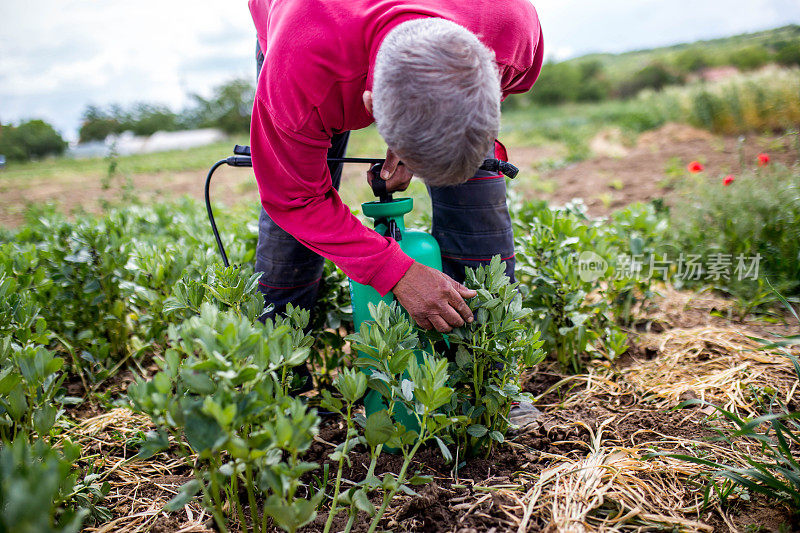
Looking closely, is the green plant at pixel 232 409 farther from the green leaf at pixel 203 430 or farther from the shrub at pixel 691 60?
the shrub at pixel 691 60

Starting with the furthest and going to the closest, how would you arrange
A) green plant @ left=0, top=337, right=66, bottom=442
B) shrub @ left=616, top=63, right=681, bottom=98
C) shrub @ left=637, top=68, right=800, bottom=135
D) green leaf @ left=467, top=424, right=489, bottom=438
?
shrub @ left=616, top=63, right=681, bottom=98
shrub @ left=637, top=68, right=800, bottom=135
green leaf @ left=467, top=424, right=489, bottom=438
green plant @ left=0, top=337, right=66, bottom=442

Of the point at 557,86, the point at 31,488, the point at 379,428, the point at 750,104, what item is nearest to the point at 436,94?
the point at 379,428

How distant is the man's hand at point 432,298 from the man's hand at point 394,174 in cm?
30

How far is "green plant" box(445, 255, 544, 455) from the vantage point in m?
1.35

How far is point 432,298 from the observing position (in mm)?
1369

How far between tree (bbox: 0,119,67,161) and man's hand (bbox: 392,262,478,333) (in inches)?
781

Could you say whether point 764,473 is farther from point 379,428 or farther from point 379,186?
point 379,186

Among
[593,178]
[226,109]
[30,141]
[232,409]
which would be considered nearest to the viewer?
[232,409]

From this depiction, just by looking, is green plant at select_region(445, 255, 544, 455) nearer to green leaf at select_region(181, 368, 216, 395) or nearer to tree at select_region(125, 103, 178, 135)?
green leaf at select_region(181, 368, 216, 395)

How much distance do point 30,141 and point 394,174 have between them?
22.2 m

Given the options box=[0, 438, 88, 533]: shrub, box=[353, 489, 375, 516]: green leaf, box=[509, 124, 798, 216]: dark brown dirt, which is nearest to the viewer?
box=[0, 438, 88, 533]: shrub

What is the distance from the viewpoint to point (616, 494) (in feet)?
4.34

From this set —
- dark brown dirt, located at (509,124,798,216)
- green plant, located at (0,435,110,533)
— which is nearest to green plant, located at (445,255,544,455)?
green plant, located at (0,435,110,533)

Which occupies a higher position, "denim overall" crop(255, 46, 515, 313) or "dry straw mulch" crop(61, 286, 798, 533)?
"denim overall" crop(255, 46, 515, 313)
